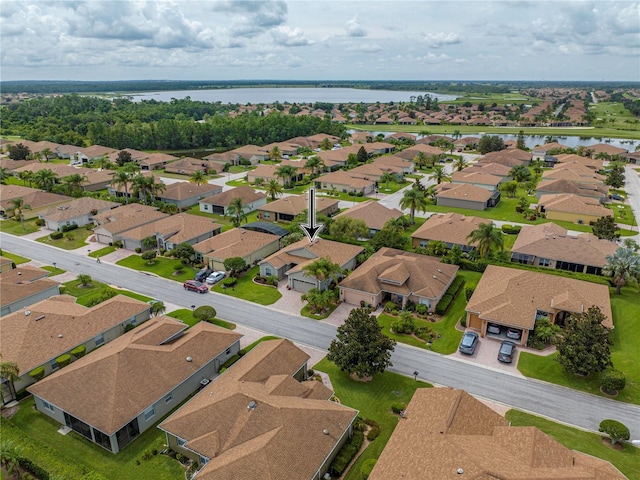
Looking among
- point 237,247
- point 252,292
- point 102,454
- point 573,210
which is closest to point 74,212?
point 237,247

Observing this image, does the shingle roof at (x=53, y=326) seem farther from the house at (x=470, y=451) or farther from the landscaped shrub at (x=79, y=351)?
the house at (x=470, y=451)

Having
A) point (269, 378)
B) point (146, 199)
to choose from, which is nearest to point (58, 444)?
point (269, 378)

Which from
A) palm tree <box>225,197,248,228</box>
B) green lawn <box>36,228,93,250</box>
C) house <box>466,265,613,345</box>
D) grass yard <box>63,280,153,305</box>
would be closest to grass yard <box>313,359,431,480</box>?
house <box>466,265,613,345</box>

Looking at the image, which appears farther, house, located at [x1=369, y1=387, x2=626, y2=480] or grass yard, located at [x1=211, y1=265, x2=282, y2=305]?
grass yard, located at [x1=211, y1=265, x2=282, y2=305]

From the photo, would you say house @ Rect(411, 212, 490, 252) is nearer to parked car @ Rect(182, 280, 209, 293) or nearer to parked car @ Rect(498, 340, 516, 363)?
parked car @ Rect(498, 340, 516, 363)

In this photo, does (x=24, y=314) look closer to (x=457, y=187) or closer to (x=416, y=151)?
(x=457, y=187)

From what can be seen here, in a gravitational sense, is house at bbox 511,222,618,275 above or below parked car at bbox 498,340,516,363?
above

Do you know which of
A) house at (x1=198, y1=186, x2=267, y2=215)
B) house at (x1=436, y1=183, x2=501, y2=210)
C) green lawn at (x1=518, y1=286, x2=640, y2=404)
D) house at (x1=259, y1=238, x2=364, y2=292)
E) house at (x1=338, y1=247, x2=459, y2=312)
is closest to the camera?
green lawn at (x1=518, y1=286, x2=640, y2=404)
